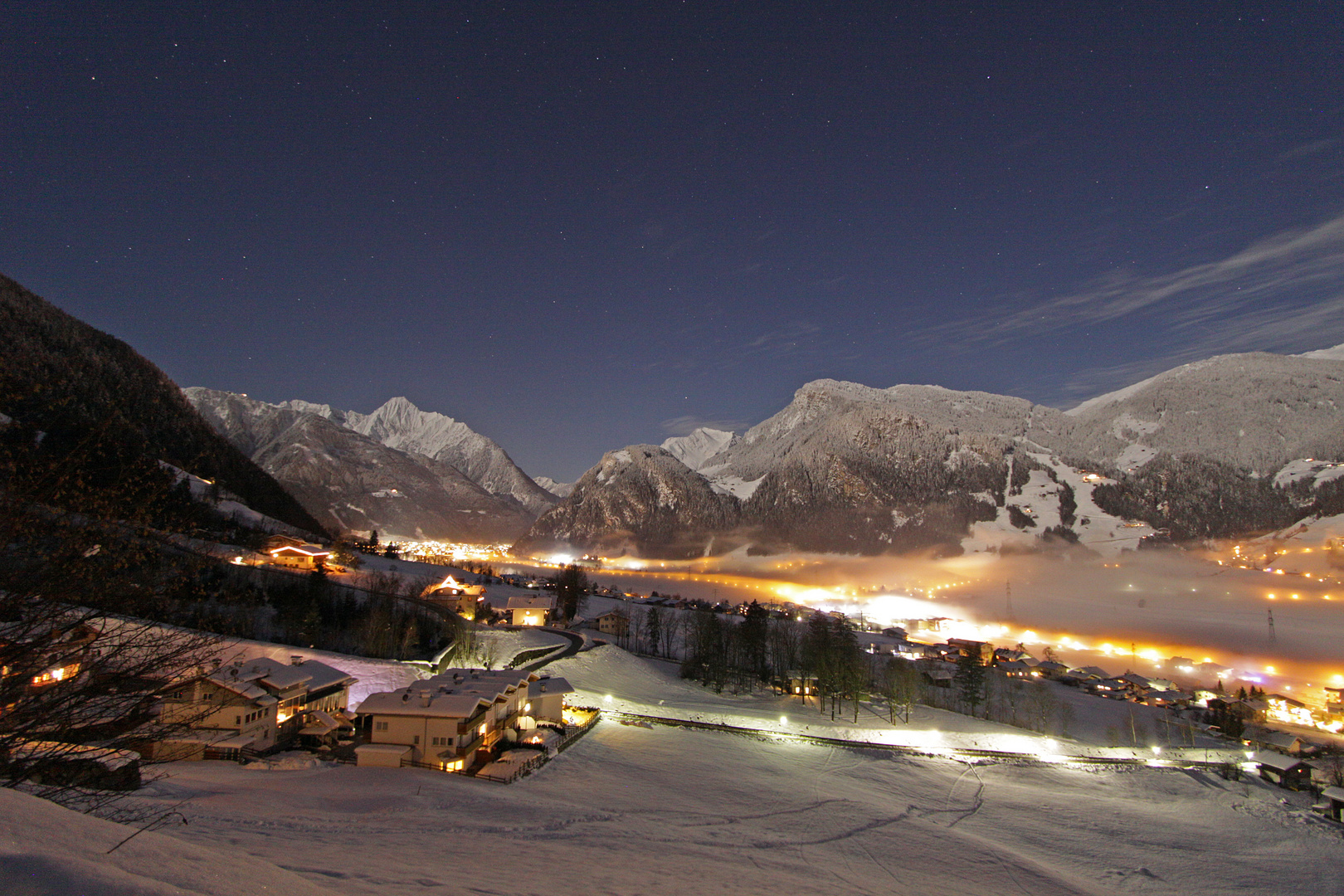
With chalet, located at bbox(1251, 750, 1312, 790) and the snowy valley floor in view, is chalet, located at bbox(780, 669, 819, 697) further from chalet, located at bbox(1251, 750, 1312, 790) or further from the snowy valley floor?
chalet, located at bbox(1251, 750, 1312, 790)

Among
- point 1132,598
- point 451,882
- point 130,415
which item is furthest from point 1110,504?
point 130,415

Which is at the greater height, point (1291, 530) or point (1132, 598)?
point (1291, 530)

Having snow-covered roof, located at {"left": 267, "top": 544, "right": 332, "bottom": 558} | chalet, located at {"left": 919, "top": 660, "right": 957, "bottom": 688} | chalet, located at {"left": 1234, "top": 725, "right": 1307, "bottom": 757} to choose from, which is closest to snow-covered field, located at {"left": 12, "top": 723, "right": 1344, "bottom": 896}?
chalet, located at {"left": 1234, "top": 725, "right": 1307, "bottom": 757}

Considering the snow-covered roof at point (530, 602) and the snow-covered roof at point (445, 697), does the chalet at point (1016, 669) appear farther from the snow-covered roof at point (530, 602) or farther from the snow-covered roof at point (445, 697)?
the snow-covered roof at point (445, 697)

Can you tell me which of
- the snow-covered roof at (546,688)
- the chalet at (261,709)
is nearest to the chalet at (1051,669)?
the snow-covered roof at (546,688)

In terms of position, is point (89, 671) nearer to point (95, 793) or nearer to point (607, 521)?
point (95, 793)

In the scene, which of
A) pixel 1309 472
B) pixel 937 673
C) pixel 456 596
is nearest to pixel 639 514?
pixel 456 596
